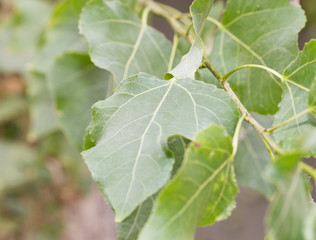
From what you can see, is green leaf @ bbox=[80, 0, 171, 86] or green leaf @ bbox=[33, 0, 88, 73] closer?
green leaf @ bbox=[80, 0, 171, 86]

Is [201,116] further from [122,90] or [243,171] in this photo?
[243,171]

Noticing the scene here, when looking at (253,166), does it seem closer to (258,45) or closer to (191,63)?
(258,45)

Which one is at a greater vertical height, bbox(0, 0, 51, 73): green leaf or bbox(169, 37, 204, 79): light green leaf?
bbox(169, 37, 204, 79): light green leaf

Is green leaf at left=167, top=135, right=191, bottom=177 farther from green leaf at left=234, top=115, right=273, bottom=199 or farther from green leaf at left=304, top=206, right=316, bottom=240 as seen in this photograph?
green leaf at left=234, top=115, right=273, bottom=199

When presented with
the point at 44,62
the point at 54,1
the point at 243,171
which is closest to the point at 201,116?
the point at 243,171

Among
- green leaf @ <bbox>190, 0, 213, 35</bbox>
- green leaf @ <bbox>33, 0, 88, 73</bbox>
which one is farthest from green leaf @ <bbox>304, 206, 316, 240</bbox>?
green leaf @ <bbox>33, 0, 88, 73</bbox>

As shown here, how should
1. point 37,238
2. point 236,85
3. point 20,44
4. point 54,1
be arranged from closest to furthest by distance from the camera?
point 236,85, point 20,44, point 54,1, point 37,238
